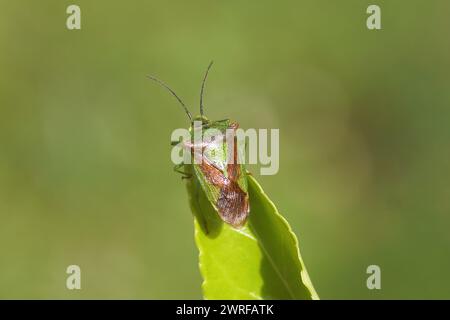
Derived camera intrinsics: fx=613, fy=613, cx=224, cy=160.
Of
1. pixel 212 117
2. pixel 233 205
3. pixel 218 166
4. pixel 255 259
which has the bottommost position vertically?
pixel 255 259

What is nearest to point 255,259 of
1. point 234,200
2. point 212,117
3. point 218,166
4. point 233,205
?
point 233,205

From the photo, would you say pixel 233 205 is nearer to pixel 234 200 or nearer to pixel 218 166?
pixel 234 200

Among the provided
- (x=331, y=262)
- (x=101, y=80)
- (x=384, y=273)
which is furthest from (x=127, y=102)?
(x=384, y=273)

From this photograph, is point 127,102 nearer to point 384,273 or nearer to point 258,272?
point 384,273

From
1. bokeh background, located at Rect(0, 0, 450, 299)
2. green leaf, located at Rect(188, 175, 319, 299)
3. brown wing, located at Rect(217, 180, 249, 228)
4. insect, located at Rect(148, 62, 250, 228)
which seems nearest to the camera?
green leaf, located at Rect(188, 175, 319, 299)

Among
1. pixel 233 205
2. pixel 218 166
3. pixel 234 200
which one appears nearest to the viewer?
pixel 233 205

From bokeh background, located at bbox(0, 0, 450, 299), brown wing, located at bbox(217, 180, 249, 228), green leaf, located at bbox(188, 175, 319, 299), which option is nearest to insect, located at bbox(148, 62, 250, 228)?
brown wing, located at bbox(217, 180, 249, 228)

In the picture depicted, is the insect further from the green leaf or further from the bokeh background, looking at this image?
the bokeh background
